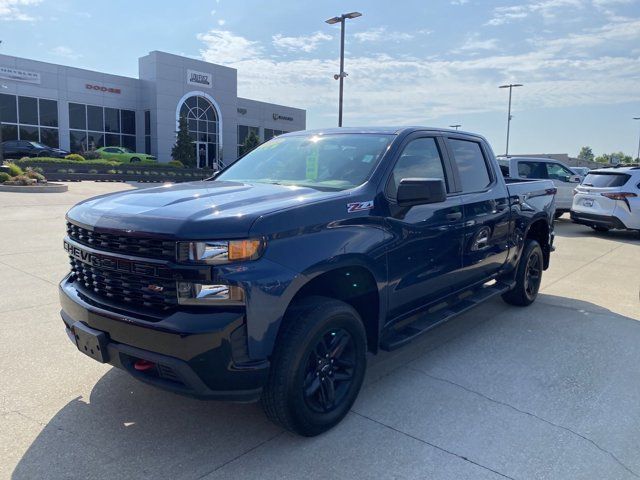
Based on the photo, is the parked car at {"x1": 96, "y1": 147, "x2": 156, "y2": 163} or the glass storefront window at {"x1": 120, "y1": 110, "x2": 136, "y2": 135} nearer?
the parked car at {"x1": 96, "y1": 147, "x2": 156, "y2": 163}

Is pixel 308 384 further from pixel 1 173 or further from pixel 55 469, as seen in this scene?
pixel 1 173

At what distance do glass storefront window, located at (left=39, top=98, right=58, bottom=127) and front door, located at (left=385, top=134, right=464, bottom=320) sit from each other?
39.4 metres

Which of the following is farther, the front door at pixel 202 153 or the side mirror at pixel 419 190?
the front door at pixel 202 153

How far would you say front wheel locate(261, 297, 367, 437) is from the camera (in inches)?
112

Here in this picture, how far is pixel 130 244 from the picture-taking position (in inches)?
111

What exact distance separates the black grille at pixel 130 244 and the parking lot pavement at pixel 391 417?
45.2 inches

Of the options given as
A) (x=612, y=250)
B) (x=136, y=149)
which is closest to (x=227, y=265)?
(x=612, y=250)

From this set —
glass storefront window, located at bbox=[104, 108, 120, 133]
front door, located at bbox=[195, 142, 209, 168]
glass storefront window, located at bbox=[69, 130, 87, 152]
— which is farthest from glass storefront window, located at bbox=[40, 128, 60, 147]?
front door, located at bbox=[195, 142, 209, 168]

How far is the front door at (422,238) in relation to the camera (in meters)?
3.60

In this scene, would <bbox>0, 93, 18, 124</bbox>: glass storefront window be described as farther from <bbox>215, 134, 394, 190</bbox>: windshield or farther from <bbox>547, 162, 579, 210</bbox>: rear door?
<bbox>215, 134, 394, 190</bbox>: windshield

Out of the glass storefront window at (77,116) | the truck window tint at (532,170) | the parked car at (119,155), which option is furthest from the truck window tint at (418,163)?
the glass storefront window at (77,116)

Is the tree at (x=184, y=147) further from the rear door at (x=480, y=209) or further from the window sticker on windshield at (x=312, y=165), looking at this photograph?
the window sticker on windshield at (x=312, y=165)

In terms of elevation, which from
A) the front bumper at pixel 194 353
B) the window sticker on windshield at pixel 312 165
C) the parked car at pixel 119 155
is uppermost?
the parked car at pixel 119 155

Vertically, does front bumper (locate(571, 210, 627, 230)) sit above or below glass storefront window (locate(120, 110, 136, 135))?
below
